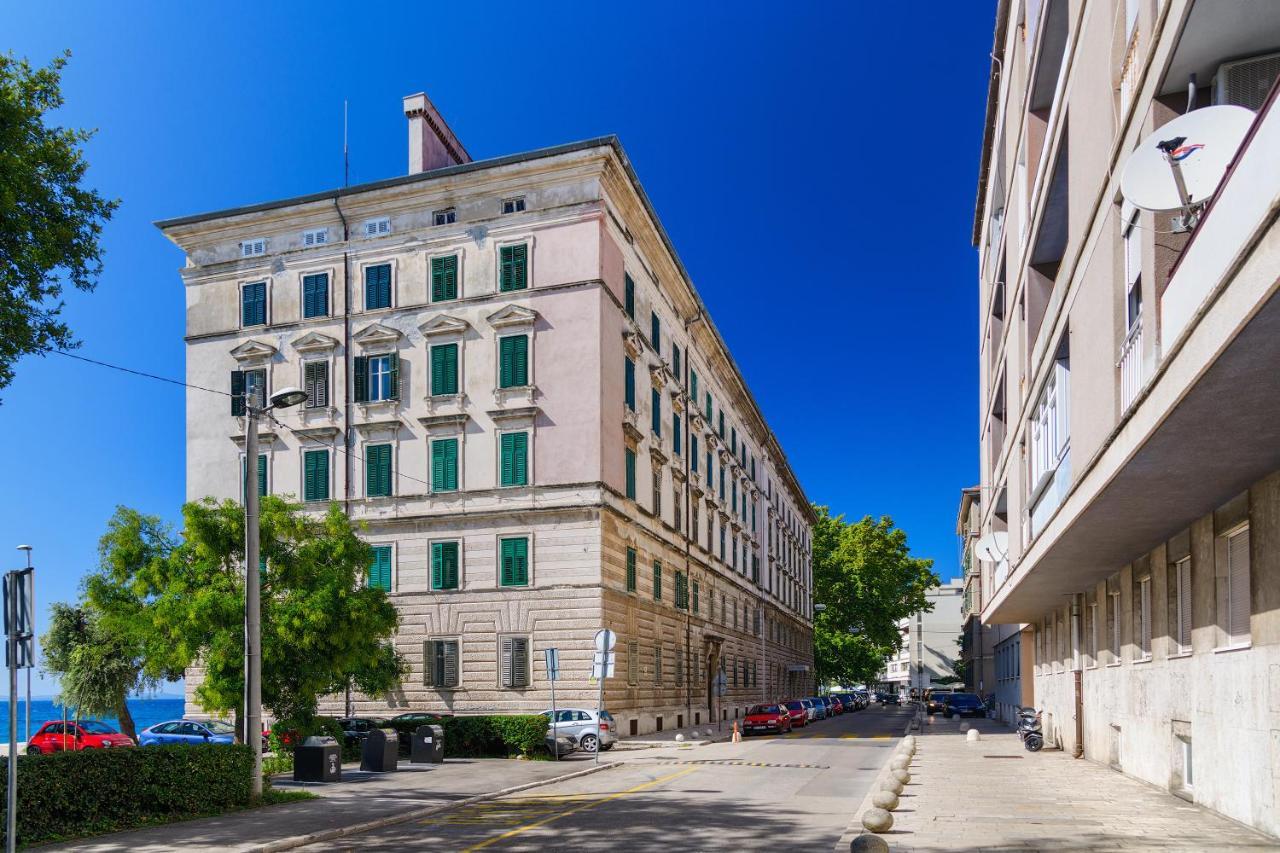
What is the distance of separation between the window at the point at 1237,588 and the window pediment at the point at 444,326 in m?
28.0

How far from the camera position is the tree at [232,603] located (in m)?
23.2

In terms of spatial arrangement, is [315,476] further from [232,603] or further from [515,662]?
[232,603]

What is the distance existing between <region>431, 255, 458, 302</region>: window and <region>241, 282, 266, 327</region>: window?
7.29 metres

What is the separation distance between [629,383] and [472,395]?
5922mm

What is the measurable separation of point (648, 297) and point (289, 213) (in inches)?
556

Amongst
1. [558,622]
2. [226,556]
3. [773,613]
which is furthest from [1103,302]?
[773,613]

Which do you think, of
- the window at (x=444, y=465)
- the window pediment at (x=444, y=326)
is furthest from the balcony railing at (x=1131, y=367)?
the window pediment at (x=444, y=326)

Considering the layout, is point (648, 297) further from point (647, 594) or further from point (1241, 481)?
point (1241, 481)

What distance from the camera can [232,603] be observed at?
23.1 metres

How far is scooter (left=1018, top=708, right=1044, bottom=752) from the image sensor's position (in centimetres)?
2870

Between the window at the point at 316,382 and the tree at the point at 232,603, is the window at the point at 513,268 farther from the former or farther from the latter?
the tree at the point at 232,603

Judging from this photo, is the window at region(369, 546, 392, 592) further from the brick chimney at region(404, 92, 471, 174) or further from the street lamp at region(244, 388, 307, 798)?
the street lamp at region(244, 388, 307, 798)

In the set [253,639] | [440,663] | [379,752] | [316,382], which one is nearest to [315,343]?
[316,382]

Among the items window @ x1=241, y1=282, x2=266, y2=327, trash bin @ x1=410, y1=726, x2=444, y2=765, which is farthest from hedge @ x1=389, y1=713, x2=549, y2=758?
window @ x1=241, y1=282, x2=266, y2=327
